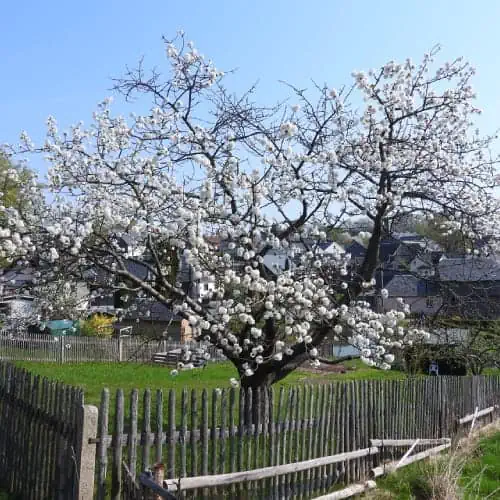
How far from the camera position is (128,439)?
194 inches

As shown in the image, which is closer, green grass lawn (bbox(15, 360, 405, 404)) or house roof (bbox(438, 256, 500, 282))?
house roof (bbox(438, 256, 500, 282))

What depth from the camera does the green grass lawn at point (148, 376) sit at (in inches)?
649

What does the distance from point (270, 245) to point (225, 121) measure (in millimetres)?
1951

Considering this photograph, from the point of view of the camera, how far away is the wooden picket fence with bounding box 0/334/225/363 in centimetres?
2397

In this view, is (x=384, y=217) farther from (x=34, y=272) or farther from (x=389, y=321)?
(x=34, y=272)

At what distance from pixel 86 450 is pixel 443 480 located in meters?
3.92

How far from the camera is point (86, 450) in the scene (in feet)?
15.6

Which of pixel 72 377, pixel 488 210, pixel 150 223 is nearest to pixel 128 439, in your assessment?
pixel 150 223

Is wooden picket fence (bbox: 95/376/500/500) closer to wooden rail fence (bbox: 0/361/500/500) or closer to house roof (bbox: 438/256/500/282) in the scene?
wooden rail fence (bbox: 0/361/500/500)

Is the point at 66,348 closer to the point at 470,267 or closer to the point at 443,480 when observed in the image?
the point at 470,267

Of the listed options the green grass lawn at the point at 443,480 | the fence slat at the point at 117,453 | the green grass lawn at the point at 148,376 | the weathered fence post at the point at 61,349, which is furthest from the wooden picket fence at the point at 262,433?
the weathered fence post at the point at 61,349

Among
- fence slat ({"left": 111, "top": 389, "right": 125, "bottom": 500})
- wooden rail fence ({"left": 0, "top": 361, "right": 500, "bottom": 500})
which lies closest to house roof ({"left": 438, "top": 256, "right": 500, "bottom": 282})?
wooden rail fence ({"left": 0, "top": 361, "right": 500, "bottom": 500})

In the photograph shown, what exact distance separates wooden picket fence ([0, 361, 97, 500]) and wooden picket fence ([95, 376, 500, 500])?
0.22 metres

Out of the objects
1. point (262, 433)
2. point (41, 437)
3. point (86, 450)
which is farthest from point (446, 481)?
point (41, 437)
